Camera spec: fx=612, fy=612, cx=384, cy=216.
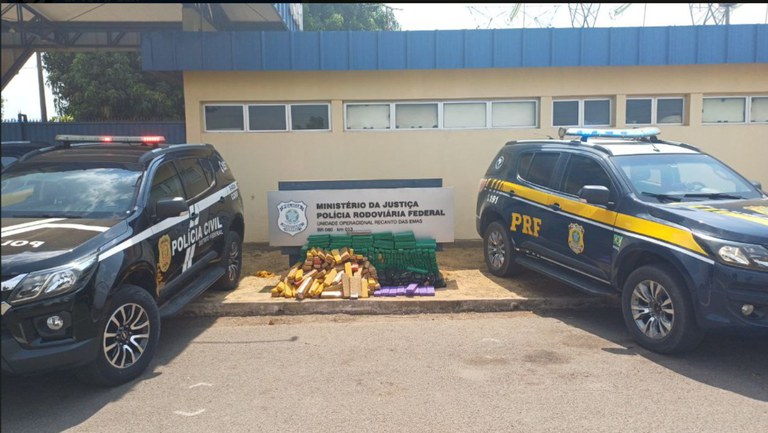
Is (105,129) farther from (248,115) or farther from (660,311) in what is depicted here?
(660,311)

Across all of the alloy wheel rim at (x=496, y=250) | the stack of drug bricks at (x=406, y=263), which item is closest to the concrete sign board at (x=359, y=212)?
the stack of drug bricks at (x=406, y=263)

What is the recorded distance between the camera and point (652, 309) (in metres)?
5.61

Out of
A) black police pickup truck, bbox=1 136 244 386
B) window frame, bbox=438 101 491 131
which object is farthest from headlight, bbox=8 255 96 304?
window frame, bbox=438 101 491 131

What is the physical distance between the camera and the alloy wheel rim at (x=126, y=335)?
479 centimetres

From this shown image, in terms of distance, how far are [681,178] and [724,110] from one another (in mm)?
5577

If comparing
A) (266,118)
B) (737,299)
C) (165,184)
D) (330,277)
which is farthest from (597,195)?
(266,118)

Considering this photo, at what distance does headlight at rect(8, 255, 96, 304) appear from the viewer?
420cm

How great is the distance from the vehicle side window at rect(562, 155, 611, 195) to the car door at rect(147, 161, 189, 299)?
4.29m

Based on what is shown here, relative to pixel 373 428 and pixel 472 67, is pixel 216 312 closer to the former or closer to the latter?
pixel 373 428

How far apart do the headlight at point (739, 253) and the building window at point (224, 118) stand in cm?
798

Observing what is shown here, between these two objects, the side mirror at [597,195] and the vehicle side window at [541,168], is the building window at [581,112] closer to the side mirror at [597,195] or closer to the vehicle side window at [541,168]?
the vehicle side window at [541,168]

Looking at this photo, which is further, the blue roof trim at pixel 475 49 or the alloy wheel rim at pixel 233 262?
the blue roof trim at pixel 475 49

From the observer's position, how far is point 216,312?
7.12m

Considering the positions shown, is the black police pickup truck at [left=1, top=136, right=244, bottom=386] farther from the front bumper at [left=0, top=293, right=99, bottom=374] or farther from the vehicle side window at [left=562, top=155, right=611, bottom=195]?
the vehicle side window at [left=562, top=155, right=611, bottom=195]
